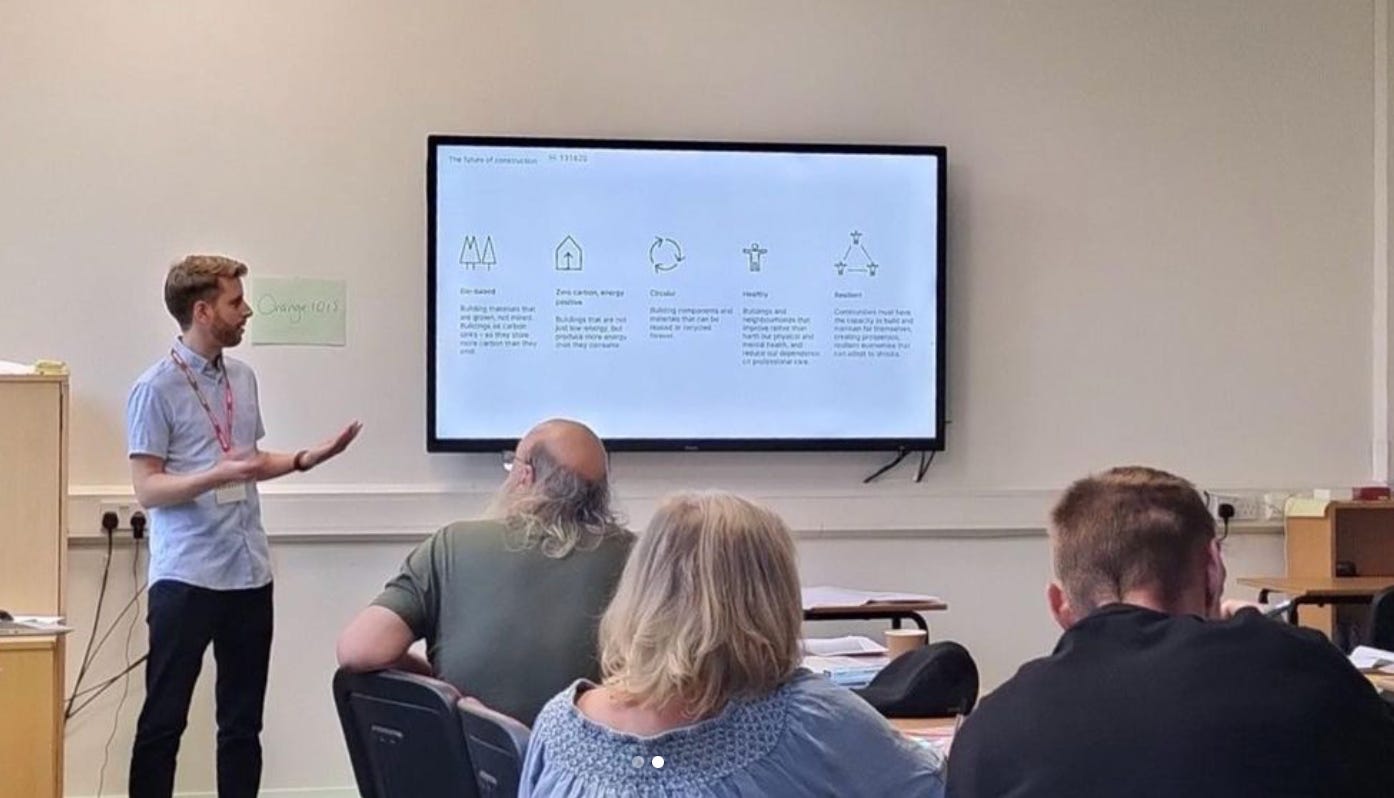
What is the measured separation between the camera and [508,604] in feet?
8.21

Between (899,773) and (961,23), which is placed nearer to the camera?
(899,773)

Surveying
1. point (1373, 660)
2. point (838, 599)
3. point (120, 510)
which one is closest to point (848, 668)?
point (1373, 660)

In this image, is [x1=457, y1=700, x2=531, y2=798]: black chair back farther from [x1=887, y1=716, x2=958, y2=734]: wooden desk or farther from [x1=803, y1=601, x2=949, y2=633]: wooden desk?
[x1=803, y1=601, x2=949, y2=633]: wooden desk

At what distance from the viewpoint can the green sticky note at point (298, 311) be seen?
4680 mm

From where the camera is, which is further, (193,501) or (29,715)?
(193,501)

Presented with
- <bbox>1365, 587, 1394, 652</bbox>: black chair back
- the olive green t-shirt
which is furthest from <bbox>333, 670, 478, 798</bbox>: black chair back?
<bbox>1365, 587, 1394, 652</bbox>: black chair back

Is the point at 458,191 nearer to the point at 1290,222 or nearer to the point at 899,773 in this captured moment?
the point at 1290,222

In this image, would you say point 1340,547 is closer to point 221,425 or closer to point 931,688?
point 931,688

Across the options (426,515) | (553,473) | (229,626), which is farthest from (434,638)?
(426,515)

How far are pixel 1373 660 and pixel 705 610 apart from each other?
192cm

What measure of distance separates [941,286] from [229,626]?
2.48 metres

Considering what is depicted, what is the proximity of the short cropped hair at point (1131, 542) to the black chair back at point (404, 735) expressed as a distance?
3.05 feet

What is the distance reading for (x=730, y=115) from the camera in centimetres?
492

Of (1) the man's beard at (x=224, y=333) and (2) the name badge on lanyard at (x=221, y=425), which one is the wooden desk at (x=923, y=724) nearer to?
(2) the name badge on lanyard at (x=221, y=425)
